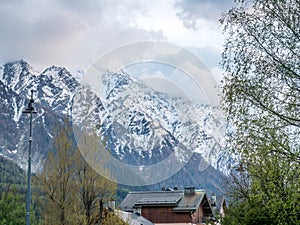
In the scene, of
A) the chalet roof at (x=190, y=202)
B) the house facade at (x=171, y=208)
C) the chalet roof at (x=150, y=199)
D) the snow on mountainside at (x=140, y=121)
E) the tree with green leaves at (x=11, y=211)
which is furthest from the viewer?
the chalet roof at (x=150, y=199)

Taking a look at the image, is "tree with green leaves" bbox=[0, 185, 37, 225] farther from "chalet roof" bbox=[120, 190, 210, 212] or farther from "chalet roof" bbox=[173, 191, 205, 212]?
"chalet roof" bbox=[173, 191, 205, 212]

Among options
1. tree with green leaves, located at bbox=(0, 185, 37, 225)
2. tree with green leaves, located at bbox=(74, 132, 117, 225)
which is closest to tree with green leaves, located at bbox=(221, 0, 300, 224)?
tree with green leaves, located at bbox=(74, 132, 117, 225)

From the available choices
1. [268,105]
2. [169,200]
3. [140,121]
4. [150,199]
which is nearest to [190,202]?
[169,200]

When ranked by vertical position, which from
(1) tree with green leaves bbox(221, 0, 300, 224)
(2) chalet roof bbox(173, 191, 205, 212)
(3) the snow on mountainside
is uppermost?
(3) the snow on mountainside

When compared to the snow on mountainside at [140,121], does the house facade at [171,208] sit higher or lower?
lower

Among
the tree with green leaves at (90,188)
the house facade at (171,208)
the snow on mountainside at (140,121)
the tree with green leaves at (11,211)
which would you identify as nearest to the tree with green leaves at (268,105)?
the snow on mountainside at (140,121)

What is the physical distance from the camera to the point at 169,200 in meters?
68.5

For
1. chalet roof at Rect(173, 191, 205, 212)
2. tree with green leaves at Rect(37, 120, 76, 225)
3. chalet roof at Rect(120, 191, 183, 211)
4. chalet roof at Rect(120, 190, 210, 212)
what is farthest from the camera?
chalet roof at Rect(120, 191, 183, 211)

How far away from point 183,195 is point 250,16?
2273 inches

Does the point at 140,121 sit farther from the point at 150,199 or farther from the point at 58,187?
the point at 58,187

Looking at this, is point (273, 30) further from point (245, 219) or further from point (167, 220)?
point (167, 220)

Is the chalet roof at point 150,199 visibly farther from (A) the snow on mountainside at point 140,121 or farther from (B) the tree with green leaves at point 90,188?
(B) the tree with green leaves at point 90,188

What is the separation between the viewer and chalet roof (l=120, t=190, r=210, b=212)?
6744cm

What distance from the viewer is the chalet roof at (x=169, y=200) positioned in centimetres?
6744
